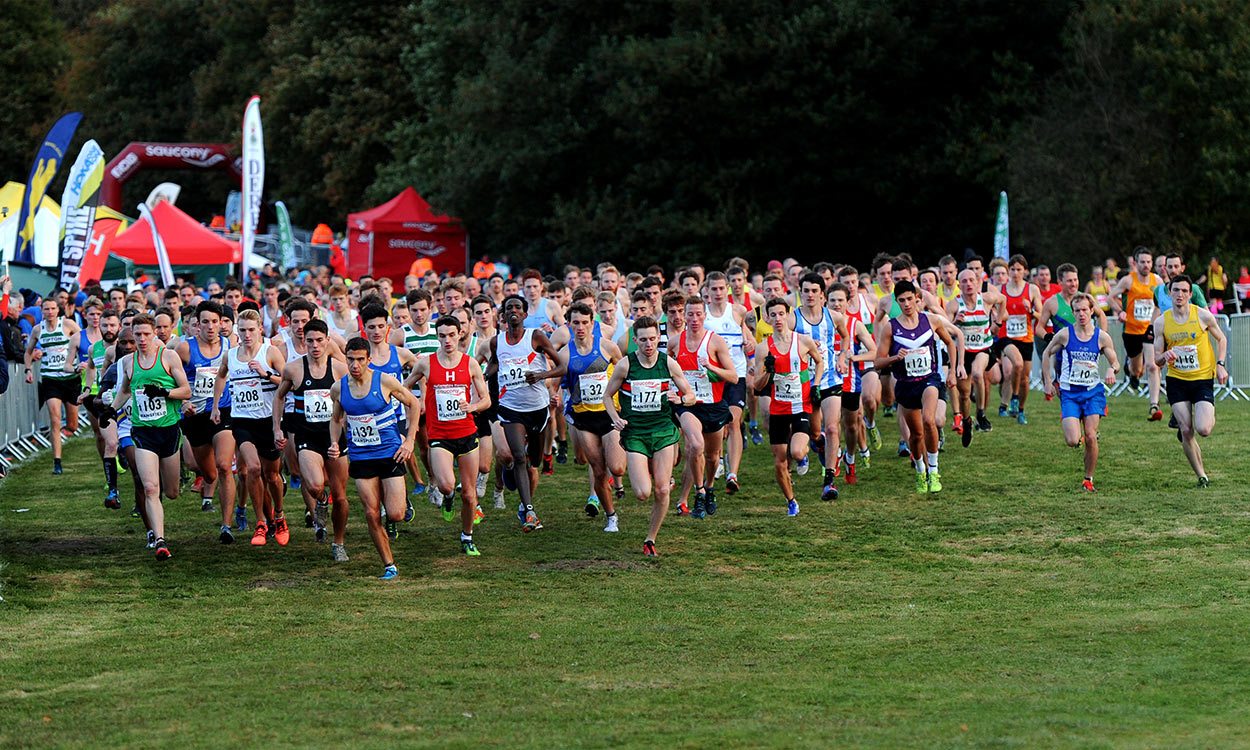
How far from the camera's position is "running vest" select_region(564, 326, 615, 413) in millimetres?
14375

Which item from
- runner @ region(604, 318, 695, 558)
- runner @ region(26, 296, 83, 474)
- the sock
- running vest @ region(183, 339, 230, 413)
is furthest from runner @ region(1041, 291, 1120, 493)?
runner @ region(26, 296, 83, 474)

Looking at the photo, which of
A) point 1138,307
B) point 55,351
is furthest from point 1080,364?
point 55,351

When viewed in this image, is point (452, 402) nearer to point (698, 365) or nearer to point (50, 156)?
point (698, 365)

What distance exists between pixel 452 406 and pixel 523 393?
1.61 metres

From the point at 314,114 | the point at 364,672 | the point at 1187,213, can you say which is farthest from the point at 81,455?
the point at 314,114

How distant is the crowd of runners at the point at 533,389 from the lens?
13273mm

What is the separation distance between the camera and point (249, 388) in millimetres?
14102

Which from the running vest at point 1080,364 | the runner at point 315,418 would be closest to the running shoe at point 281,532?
the runner at point 315,418

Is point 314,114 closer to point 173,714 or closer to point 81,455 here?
point 81,455

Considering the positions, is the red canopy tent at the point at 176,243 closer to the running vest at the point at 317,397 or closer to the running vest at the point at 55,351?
the running vest at the point at 55,351

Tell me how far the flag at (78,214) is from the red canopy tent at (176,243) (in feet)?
32.2

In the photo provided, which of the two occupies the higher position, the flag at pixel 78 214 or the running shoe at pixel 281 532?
the flag at pixel 78 214

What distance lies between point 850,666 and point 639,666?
3.70 ft

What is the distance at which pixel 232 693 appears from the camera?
9.11 m
